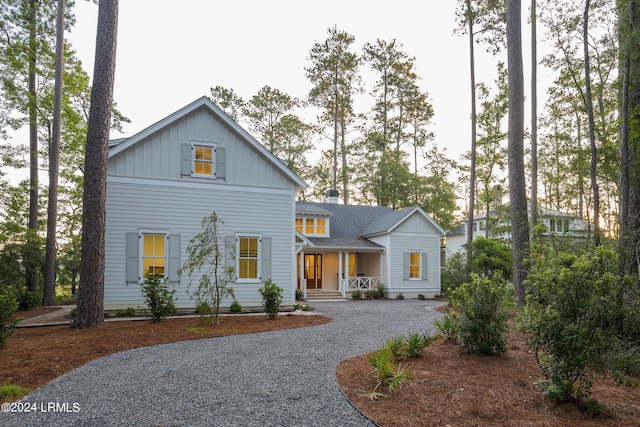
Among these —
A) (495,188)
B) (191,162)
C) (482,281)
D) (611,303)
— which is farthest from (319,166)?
(611,303)

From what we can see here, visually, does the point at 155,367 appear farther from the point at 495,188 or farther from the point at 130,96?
the point at 495,188

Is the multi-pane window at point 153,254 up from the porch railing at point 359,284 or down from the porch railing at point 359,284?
up

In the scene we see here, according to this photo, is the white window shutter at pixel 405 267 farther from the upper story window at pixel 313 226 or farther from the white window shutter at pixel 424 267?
the upper story window at pixel 313 226

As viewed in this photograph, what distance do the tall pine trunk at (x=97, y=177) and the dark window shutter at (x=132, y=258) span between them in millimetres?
1980

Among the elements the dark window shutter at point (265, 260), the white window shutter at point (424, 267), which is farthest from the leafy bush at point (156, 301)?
the white window shutter at point (424, 267)

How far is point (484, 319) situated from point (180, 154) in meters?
9.14

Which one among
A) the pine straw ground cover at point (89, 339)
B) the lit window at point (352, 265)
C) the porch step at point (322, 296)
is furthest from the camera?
the lit window at point (352, 265)

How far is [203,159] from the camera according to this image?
38.1 ft

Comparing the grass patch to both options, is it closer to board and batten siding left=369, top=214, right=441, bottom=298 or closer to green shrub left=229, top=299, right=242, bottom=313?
green shrub left=229, top=299, right=242, bottom=313

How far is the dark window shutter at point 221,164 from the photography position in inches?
458

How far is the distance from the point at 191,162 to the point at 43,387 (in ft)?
25.2

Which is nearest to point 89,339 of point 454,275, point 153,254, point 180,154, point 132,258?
point 132,258

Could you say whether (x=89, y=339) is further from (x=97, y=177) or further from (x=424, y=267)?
(x=424, y=267)

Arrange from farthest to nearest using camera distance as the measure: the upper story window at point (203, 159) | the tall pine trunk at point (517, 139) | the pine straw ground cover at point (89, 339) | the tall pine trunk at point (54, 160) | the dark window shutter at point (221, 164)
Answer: the tall pine trunk at point (54, 160) < the dark window shutter at point (221, 164) < the upper story window at point (203, 159) < the tall pine trunk at point (517, 139) < the pine straw ground cover at point (89, 339)
